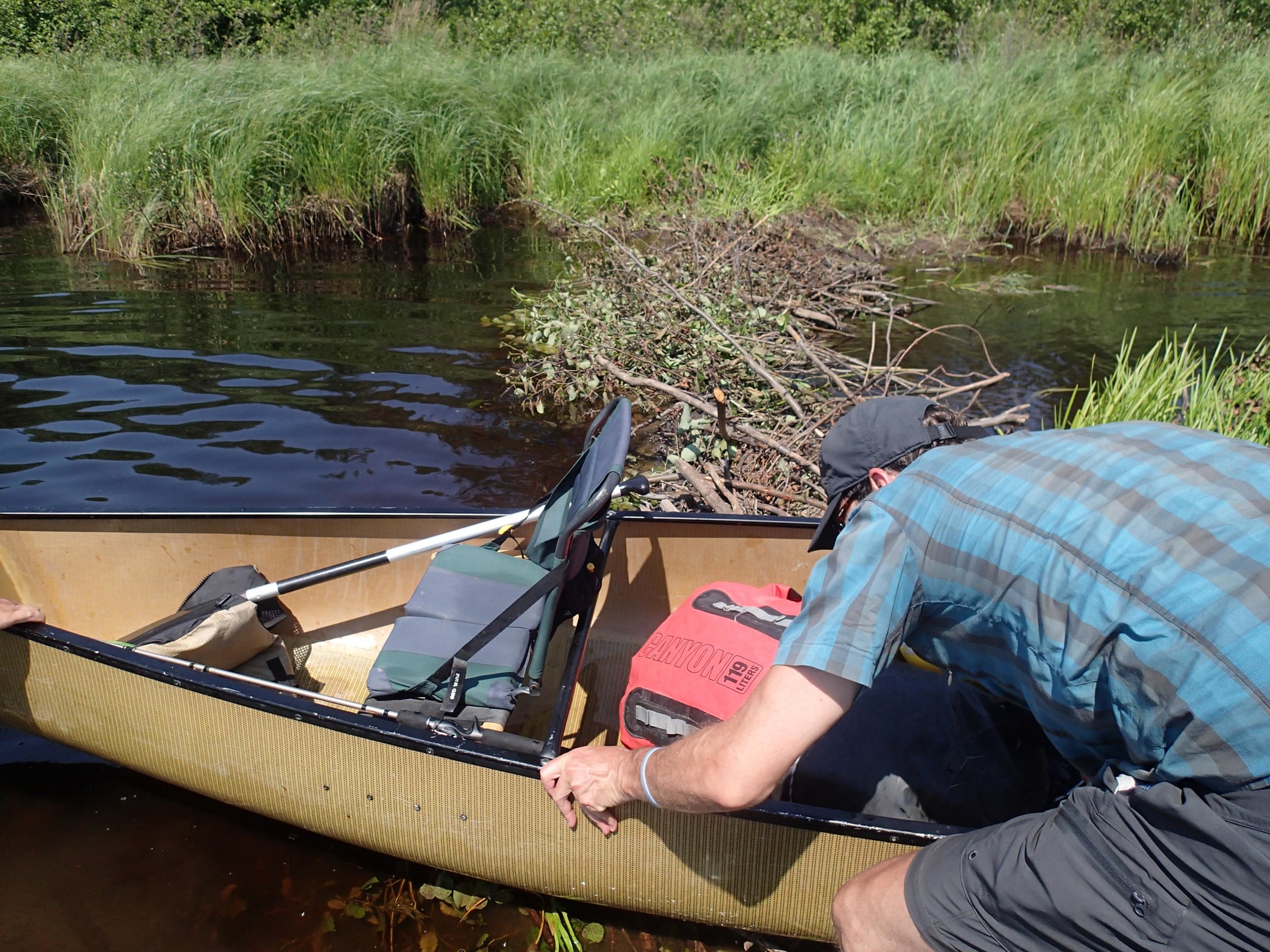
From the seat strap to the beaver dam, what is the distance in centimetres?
135

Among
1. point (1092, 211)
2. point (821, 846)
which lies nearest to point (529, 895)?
point (821, 846)

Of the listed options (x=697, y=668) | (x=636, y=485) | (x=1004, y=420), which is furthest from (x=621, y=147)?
(x=697, y=668)

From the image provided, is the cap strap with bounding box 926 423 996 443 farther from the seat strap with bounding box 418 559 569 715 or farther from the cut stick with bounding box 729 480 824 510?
the cut stick with bounding box 729 480 824 510

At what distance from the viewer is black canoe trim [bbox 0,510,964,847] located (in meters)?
2.25

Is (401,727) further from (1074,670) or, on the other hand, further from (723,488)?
(723,488)

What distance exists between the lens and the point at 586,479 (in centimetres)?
302

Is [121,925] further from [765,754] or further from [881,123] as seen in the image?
[881,123]

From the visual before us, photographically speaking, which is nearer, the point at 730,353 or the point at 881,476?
the point at 881,476

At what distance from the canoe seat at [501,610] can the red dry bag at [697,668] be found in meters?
0.39

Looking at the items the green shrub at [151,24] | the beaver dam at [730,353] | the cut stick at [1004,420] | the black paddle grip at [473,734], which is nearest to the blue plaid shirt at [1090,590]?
the black paddle grip at [473,734]

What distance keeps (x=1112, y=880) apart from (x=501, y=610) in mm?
2118

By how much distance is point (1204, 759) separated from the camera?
1607 mm

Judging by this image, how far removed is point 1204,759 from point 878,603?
584mm

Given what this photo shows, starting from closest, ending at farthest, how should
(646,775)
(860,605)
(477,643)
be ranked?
(860,605)
(646,775)
(477,643)
